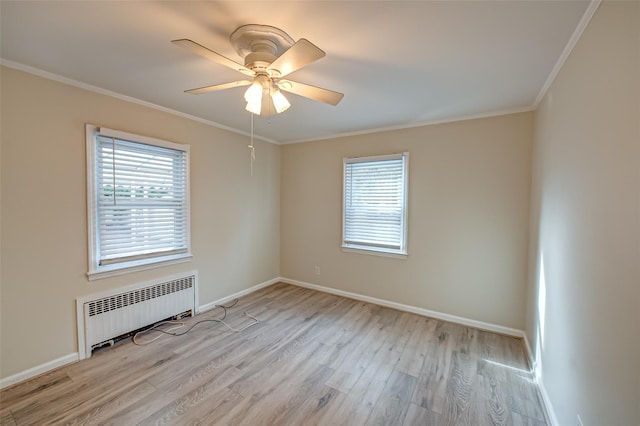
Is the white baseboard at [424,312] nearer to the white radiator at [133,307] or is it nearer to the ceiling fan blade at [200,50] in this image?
the white radiator at [133,307]

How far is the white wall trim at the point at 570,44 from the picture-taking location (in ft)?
4.26

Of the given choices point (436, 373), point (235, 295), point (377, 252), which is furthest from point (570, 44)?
point (235, 295)

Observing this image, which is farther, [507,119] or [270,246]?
[270,246]

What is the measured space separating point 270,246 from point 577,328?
12.6 feet

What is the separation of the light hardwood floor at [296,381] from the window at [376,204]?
1153mm

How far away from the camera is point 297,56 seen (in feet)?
4.52

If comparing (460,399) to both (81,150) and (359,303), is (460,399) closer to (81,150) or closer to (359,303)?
(359,303)

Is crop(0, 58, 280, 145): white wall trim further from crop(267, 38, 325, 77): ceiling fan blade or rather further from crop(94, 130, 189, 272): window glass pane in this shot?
crop(267, 38, 325, 77): ceiling fan blade

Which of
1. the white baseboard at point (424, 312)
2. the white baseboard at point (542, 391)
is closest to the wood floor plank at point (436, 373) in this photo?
the white baseboard at point (424, 312)

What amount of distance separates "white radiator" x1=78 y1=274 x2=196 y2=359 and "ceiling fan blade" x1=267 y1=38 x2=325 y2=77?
2634mm

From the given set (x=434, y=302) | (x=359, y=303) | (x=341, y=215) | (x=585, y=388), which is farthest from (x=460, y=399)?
(x=341, y=215)

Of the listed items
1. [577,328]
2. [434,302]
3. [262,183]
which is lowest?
[434,302]

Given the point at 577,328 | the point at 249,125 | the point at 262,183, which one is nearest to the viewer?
the point at 577,328

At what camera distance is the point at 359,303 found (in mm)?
3758
